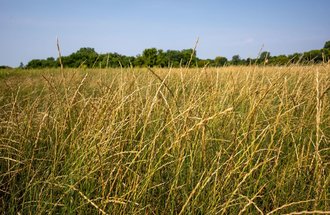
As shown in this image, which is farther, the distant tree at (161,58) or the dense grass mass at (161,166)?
the distant tree at (161,58)

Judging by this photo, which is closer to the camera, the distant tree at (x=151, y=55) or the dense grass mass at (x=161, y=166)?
the dense grass mass at (x=161, y=166)

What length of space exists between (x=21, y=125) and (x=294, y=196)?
1.61 meters

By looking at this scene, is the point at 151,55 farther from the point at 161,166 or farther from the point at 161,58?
the point at 161,166

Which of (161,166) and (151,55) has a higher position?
(151,55)

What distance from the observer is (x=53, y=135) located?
1690mm

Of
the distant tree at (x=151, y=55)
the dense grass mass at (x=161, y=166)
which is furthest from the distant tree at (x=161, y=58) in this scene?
the dense grass mass at (x=161, y=166)

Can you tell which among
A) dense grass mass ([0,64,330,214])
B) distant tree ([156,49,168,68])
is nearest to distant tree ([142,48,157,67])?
distant tree ([156,49,168,68])

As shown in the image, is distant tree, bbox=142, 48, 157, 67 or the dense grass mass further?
distant tree, bbox=142, 48, 157, 67

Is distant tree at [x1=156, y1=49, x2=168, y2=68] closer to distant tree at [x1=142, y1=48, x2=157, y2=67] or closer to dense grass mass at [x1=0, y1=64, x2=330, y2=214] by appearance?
distant tree at [x1=142, y1=48, x2=157, y2=67]

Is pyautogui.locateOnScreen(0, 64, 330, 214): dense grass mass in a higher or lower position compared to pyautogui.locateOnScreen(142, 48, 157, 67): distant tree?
lower

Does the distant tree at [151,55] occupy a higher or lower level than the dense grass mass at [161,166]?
higher

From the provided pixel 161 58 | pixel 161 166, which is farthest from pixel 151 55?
pixel 161 166

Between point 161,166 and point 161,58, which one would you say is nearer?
point 161,166

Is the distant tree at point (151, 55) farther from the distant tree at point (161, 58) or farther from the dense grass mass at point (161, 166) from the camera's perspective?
the dense grass mass at point (161, 166)
